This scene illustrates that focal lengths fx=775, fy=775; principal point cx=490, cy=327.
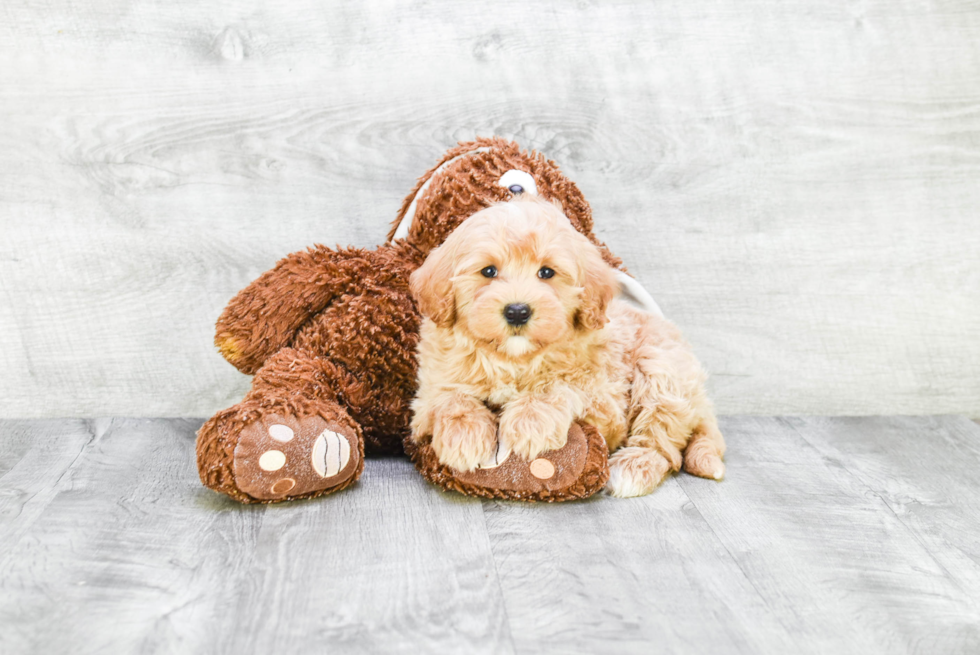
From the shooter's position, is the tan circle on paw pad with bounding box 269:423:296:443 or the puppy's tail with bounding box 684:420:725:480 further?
the puppy's tail with bounding box 684:420:725:480

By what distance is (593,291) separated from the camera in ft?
4.14

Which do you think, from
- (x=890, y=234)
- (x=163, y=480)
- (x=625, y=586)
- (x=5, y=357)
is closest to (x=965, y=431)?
(x=890, y=234)

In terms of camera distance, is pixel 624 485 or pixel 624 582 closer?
pixel 624 582

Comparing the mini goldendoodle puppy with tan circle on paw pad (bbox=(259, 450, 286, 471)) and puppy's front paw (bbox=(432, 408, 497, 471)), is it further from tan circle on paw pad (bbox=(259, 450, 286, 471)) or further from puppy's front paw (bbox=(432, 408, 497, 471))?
tan circle on paw pad (bbox=(259, 450, 286, 471))

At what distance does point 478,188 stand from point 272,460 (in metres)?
0.60

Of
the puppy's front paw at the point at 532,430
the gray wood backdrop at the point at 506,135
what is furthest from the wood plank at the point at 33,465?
the puppy's front paw at the point at 532,430

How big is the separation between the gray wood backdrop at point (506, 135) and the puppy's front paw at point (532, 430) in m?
0.73

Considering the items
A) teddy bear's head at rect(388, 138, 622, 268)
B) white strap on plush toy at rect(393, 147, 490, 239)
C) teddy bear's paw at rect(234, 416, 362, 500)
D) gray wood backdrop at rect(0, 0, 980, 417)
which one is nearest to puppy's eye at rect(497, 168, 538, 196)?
teddy bear's head at rect(388, 138, 622, 268)

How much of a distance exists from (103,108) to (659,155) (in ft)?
4.22

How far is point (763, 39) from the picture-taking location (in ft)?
6.15

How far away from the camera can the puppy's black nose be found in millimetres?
1167

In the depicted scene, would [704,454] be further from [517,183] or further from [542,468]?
[517,183]

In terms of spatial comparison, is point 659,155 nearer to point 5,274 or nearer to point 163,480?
point 163,480

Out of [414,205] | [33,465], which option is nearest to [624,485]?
[414,205]
